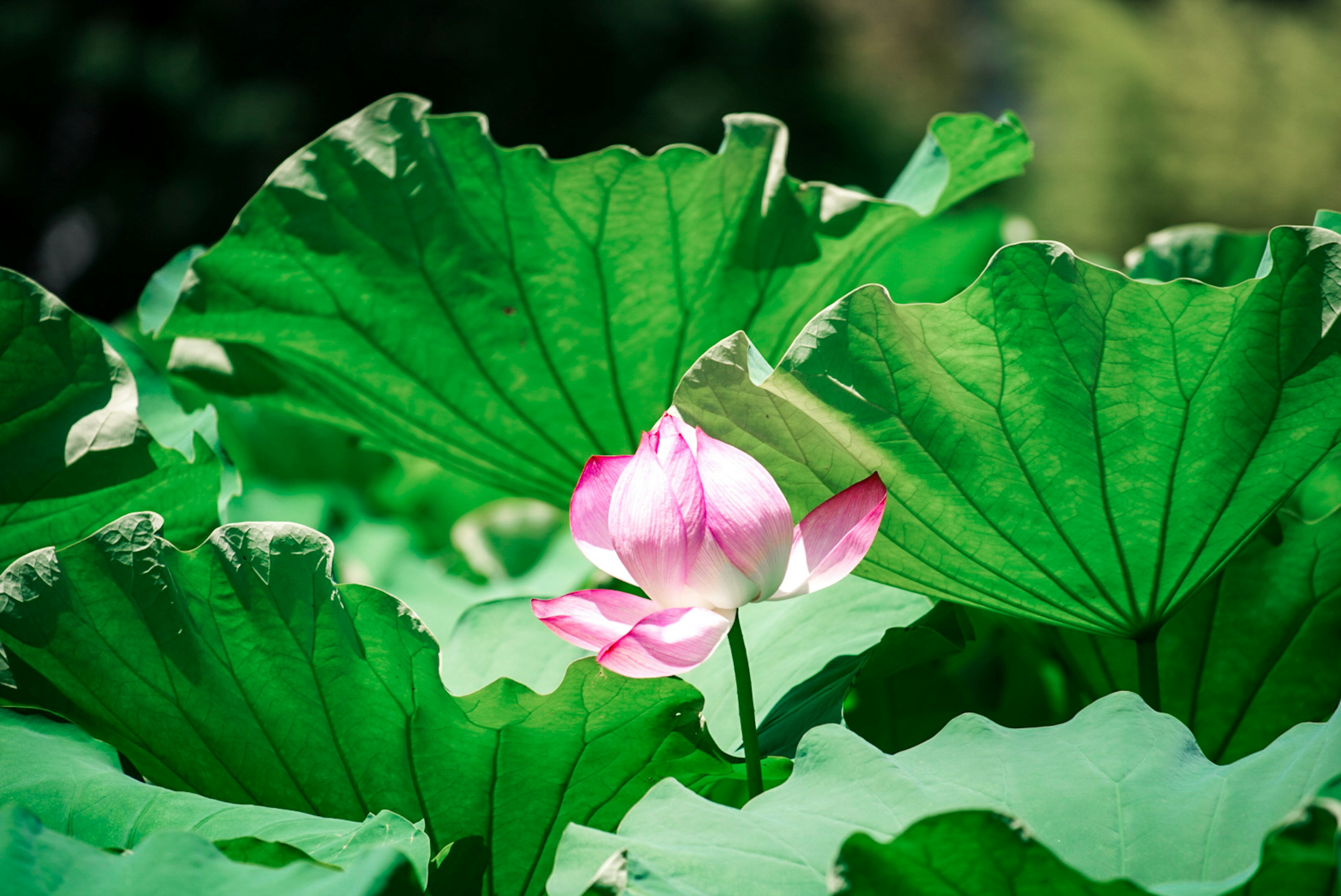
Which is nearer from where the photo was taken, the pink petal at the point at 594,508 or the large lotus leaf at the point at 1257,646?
→ the pink petal at the point at 594,508

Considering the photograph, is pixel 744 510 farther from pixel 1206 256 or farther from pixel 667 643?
pixel 1206 256

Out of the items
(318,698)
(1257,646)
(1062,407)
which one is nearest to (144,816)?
(318,698)

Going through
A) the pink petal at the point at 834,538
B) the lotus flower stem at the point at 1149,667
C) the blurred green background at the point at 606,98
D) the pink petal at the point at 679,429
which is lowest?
the blurred green background at the point at 606,98

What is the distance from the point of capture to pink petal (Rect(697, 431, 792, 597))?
1.22 ft

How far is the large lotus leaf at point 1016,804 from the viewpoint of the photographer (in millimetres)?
338

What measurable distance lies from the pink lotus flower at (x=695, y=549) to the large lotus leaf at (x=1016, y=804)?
2.3 inches

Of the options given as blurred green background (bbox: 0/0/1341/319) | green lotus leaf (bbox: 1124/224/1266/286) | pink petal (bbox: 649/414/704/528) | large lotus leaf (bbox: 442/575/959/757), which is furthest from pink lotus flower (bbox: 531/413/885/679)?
blurred green background (bbox: 0/0/1341/319)

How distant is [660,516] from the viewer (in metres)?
0.37

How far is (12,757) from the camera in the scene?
0.42 meters

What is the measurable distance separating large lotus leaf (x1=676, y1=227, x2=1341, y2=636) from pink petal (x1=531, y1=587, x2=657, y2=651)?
0.27 feet

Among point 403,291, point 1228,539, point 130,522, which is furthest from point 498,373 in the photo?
point 1228,539

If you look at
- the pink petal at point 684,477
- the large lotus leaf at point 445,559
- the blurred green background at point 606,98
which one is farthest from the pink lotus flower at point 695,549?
the blurred green background at point 606,98

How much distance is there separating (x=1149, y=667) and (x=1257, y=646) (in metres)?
0.13

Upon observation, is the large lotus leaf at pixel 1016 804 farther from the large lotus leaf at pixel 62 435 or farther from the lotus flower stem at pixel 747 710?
the large lotus leaf at pixel 62 435
